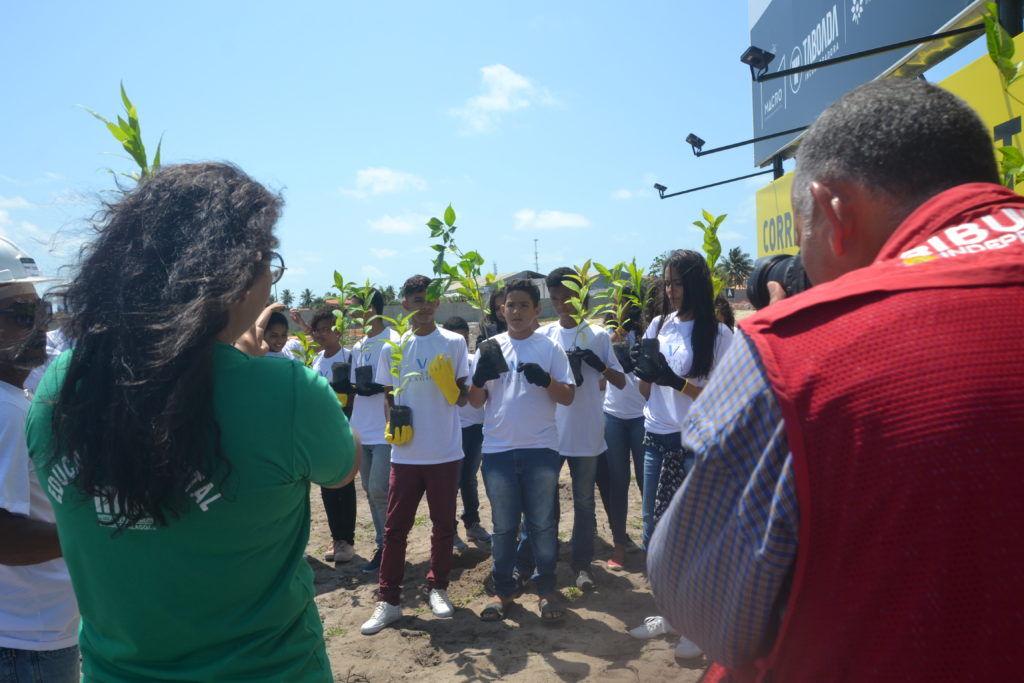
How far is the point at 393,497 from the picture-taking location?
14.1 feet

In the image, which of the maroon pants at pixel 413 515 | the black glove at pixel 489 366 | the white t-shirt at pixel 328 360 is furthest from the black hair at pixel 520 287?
the white t-shirt at pixel 328 360

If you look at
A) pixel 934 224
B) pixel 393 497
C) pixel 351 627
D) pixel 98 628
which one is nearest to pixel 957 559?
pixel 934 224

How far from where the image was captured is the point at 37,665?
5.97 feet

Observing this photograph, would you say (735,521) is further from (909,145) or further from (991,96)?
(991,96)

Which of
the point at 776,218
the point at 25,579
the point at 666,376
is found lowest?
the point at 25,579

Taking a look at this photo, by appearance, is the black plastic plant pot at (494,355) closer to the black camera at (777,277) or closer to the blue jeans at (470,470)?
the blue jeans at (470,470)

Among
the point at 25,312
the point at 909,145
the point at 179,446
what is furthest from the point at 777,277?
the point at 25,312

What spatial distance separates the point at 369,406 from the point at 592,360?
1.91 m

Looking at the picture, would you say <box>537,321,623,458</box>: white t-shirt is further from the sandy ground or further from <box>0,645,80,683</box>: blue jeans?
<box>0,645,80,683</box>: blue jeans

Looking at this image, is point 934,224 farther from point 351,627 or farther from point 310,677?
point 351,627

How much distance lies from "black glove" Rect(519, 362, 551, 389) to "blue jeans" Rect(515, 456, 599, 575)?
3.07 feet

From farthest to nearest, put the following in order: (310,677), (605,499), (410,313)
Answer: (605,499)
(410,313)
(310,677)

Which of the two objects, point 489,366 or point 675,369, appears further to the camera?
point 489,366

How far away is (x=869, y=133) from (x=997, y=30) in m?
2.68
